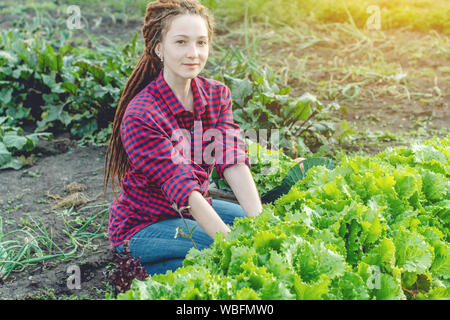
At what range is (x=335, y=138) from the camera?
4801 mm

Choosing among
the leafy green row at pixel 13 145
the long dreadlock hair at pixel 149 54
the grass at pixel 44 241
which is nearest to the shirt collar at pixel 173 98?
the long dreadlock hair at pixel 149 54

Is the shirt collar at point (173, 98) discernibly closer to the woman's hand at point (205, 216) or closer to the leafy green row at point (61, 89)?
the woman's hand at point (205, 216)

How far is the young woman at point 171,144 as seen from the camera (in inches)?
96.4

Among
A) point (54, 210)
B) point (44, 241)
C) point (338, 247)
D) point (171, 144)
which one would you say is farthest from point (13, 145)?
point (338, 247)

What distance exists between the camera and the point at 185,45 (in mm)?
2545

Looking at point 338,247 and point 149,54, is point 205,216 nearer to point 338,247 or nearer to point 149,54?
point 338,247

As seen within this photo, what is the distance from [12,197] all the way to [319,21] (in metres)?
6.04

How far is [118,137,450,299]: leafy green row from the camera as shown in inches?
63.6

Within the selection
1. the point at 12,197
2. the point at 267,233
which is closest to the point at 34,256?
the point at 12,197

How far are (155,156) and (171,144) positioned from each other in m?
0.11

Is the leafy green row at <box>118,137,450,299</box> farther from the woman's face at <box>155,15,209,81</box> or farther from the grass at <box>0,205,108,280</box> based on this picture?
the grass at <box>0,205,108,280</box>

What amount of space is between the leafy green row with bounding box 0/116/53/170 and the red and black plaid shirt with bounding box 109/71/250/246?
86.1 inches

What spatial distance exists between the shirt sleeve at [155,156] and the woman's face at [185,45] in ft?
1.11
